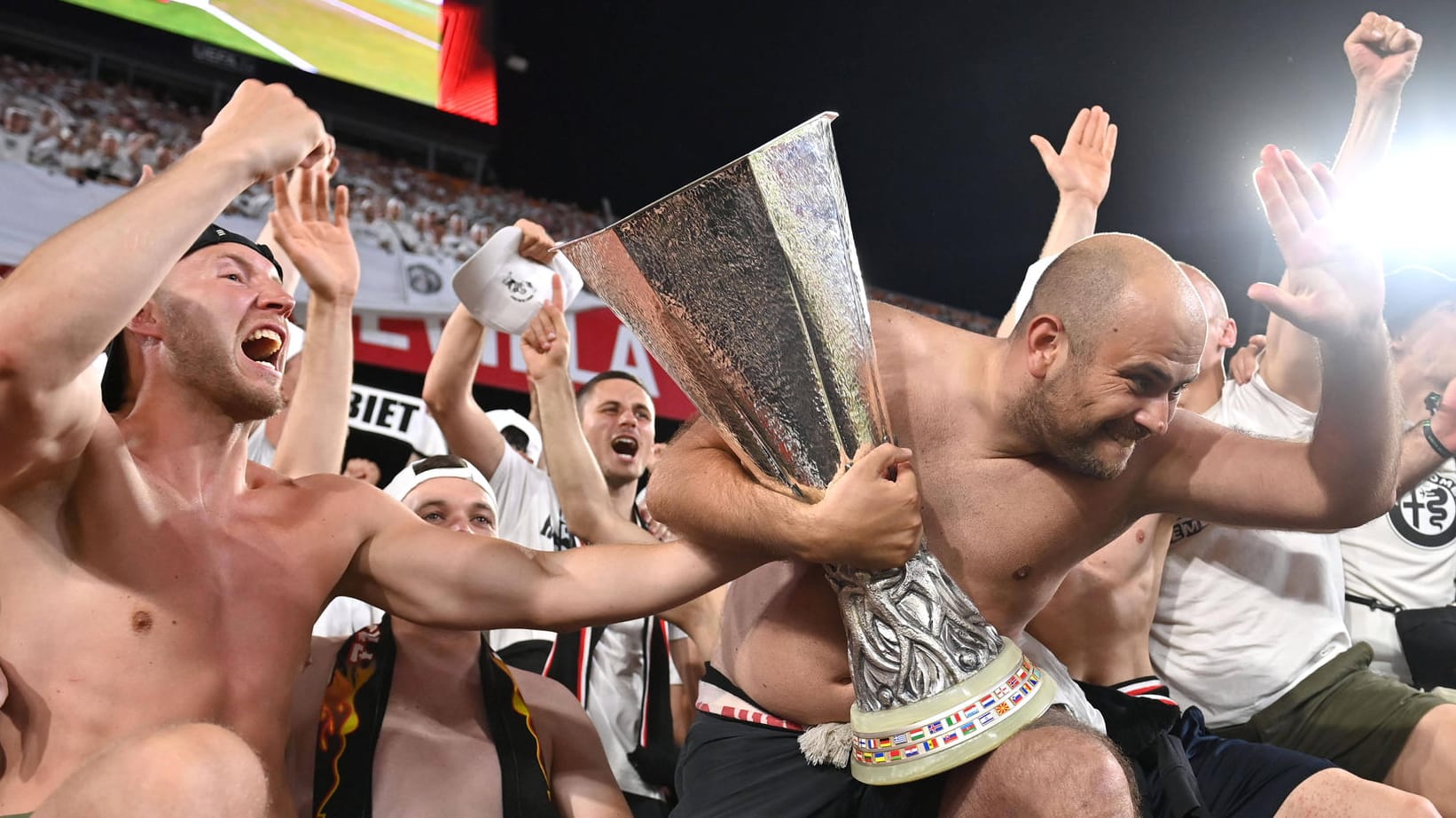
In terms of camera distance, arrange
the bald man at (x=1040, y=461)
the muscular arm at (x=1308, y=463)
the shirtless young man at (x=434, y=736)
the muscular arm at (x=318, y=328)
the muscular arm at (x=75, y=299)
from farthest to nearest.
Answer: the muscular arm at (x=318, y=328)
the shirtless young man at (x=434, y=736)
the muscular arm at (x=1308, y=463)
the bald man at (x=1040, y=461)
the muscular arm at (x=75, y=299)

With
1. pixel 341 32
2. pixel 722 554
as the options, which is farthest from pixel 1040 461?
pixel 341 32

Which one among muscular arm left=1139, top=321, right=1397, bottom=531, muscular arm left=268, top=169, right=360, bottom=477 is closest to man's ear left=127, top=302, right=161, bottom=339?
muscular arm left=268, top=169, right=360, bottom=477

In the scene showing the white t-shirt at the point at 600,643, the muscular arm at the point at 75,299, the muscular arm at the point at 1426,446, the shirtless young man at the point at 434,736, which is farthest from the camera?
the white t-shirt at the point at 600,643

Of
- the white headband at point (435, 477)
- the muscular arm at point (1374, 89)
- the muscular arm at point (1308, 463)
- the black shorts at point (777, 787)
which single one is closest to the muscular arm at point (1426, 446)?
the muscular arm at point (1374, 89)

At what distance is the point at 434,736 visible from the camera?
215cm

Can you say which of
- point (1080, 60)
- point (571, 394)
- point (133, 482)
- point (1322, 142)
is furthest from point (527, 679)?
point (1080, 60)

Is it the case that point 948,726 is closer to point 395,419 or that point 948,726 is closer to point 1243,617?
point 1243,617

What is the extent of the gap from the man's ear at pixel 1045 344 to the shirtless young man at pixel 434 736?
1101 mm

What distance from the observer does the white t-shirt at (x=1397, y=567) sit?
2.83 meters

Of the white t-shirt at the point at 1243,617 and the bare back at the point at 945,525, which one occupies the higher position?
the bare back at the point at 945,525

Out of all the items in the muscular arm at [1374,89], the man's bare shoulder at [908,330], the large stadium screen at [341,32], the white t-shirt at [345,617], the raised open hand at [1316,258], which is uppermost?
the muscular arm at [1374,89]

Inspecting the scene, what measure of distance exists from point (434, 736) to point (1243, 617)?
1.74 metres

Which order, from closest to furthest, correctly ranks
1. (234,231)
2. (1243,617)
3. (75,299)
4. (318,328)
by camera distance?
(75,299) → (318,328) → (1243,617) → (234,231)

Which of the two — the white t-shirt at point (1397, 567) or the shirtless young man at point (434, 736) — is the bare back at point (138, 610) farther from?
the white t-shirt at point (1397, 567)
